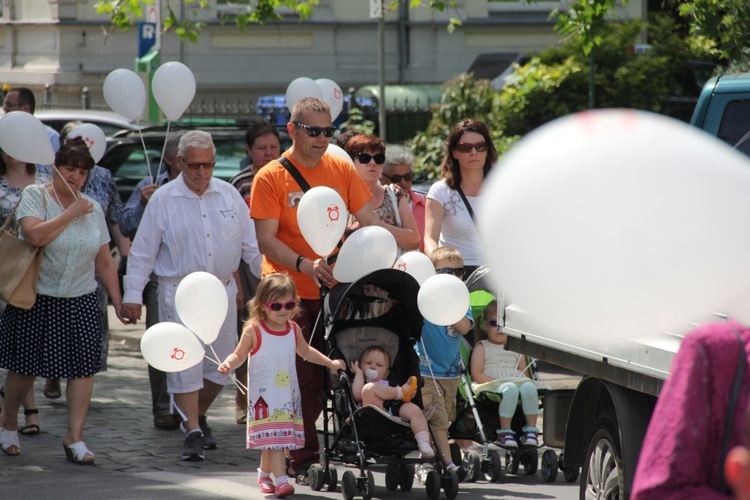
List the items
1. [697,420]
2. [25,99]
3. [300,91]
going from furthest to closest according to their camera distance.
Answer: [25,99] < [300,91] < [697,420]

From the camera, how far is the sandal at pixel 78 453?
7.30 m

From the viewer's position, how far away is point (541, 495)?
22.4ft

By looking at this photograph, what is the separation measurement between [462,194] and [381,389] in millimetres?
1791

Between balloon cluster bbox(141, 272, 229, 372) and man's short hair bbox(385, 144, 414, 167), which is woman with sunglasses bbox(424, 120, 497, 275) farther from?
balloon cluster bbox(141, 272, 229, 372)

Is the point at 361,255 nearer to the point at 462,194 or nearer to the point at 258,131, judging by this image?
the point at 462,194

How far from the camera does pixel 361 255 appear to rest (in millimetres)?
6641

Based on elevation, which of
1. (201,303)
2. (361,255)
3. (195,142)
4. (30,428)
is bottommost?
(30,428)

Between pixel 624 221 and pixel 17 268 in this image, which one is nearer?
pixel 624 221

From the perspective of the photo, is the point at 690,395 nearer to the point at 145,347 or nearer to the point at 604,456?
the point at 604,456

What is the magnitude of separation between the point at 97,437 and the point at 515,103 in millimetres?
9570

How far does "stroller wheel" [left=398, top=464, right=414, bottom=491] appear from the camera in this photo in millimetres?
6879

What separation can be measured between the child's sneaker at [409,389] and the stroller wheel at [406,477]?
0.44 metres

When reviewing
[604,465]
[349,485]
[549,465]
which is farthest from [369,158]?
[604,465]

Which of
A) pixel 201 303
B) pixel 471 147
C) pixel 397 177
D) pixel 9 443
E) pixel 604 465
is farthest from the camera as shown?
pixel 397 177
